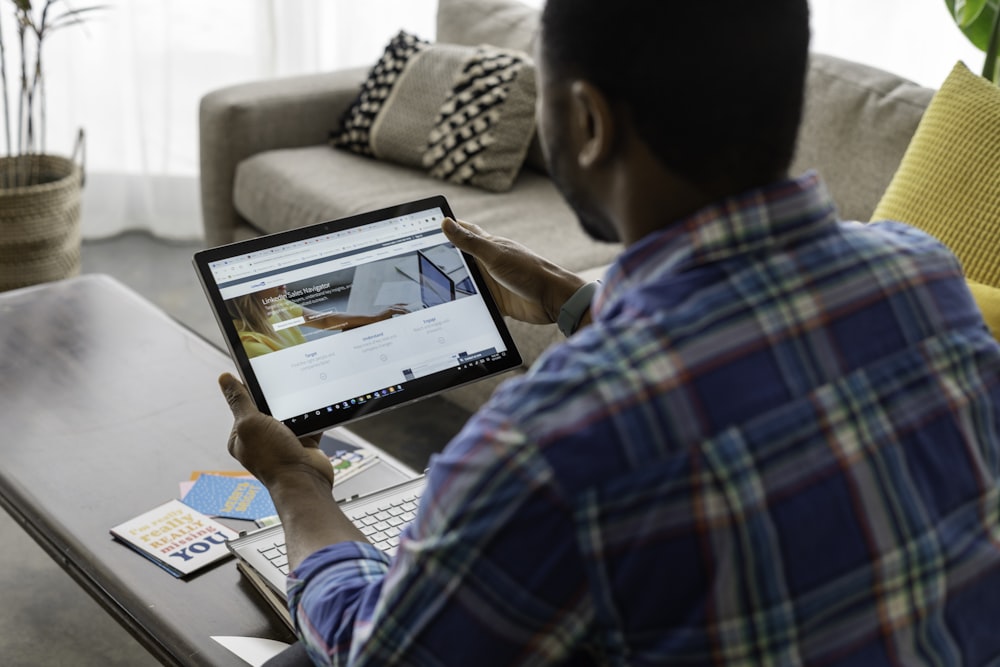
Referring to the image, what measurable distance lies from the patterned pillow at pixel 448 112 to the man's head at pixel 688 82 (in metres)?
1.92

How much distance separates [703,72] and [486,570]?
1.13 feet

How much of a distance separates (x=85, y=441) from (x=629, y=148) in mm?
1105

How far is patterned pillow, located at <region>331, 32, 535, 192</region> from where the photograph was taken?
270cm

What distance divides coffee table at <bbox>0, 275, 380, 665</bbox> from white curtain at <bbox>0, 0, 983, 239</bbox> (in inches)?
61.8

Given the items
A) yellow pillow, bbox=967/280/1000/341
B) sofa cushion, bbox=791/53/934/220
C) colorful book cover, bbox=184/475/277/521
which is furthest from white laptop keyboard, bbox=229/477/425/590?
sofa cushion, bbox=791/53/934/220

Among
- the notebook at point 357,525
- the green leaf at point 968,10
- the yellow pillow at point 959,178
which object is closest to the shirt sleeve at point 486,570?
the notebook at point 357,525

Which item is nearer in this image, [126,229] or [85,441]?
[85,441]

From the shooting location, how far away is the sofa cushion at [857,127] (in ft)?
7.14

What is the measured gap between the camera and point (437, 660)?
2.42 ft

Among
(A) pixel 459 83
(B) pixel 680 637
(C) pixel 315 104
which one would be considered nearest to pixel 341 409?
(B) pixel 680 637

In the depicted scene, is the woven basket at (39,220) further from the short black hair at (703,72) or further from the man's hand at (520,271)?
the short black hair at (703,72)

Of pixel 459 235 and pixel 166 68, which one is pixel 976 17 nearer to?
pixel 459 235

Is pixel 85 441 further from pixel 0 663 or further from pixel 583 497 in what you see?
pixel 583 497

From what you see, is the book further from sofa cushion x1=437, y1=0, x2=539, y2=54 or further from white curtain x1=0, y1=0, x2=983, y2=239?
white curtain x1=0, y1=0, x2=983, y2=239
